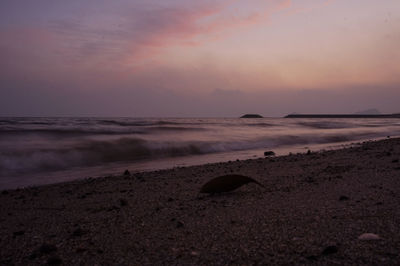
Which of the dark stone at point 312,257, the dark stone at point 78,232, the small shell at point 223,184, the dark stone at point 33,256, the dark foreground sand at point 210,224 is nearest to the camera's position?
the dark stone at point 312,257

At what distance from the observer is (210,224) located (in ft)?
8.64

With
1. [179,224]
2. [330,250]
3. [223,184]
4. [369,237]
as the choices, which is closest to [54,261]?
[179,224]

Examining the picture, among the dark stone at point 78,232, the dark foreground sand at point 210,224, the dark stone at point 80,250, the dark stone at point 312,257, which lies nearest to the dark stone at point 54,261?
the dark foreground sand at point 210,224

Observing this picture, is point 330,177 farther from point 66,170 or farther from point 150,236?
point 66,170

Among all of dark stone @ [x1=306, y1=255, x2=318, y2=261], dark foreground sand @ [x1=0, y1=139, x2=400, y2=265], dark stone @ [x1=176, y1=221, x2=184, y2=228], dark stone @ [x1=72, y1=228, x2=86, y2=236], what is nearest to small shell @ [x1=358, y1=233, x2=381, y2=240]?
dark foreground sand @ [x1=0, y1=139, x2=400, y2=265]

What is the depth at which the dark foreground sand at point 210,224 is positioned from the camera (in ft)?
6.42

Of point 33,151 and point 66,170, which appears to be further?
point 33,151

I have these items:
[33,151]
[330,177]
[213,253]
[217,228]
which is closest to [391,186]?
[330,177]

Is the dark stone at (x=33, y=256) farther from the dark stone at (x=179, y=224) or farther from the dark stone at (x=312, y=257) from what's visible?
the dark stone at (x=312, y=257)

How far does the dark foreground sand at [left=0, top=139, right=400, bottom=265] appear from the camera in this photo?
1958mm

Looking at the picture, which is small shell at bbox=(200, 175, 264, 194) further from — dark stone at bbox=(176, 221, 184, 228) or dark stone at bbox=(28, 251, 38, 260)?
dark stone at bbox=(28, 251, 38, 260)

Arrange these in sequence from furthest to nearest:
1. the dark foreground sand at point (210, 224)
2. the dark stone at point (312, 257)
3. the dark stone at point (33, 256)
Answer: the dark stone at point (33, 256), the dark foreground sand at point (210, 224), the dark stone at point (312, 257)

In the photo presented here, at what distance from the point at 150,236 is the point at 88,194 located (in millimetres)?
2185

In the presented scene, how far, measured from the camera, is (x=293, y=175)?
16.3ft
